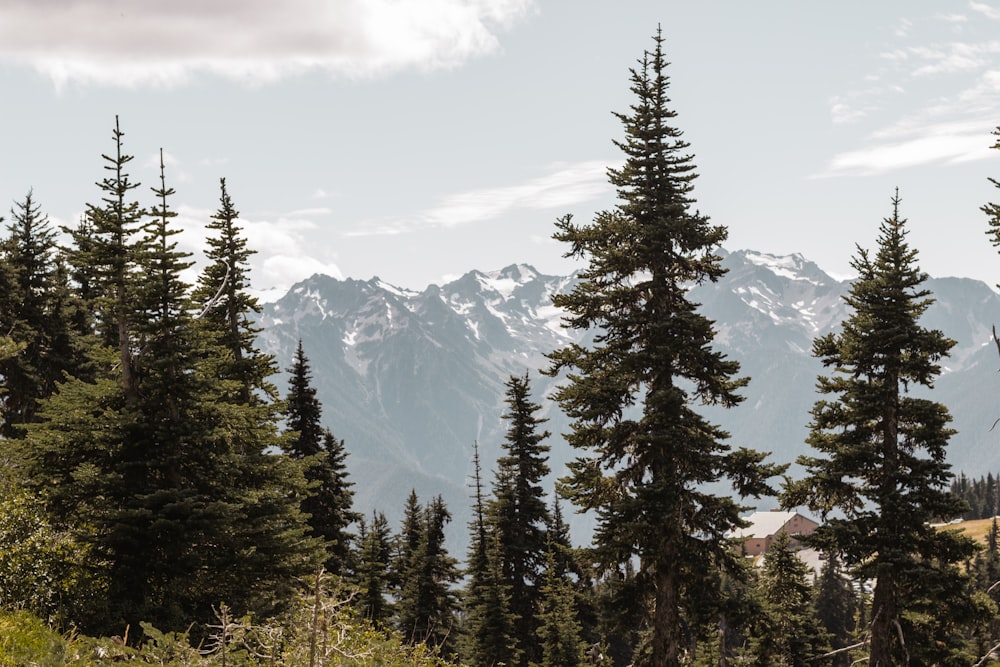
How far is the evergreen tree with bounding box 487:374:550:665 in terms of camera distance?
38750mm

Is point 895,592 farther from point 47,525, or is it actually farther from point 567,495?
point 47,525

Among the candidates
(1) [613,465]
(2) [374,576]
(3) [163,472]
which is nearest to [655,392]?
(1) [613,465]

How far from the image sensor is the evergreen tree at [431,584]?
49438 millimetres

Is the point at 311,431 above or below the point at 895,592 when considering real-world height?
above

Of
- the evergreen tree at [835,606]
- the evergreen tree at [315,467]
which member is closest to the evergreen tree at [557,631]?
the evergreen tree at [315,467]

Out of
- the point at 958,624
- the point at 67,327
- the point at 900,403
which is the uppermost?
the point at 67,327

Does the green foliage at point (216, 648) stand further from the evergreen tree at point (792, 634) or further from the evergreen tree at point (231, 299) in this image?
Result: the evergreen tree at point (792, 634)

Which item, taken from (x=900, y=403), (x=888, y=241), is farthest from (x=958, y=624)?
(x=888, y=241)

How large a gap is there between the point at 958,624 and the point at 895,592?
1.79 metres

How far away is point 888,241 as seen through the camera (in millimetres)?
22453

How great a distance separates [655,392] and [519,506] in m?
21.1

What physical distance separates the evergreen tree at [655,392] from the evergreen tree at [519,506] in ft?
59.6

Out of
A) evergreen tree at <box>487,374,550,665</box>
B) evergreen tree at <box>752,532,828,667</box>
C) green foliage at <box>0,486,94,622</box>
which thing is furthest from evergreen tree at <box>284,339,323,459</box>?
evergreen tree at <box>752,532,828,667</box>

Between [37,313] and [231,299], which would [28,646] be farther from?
[37,313]
